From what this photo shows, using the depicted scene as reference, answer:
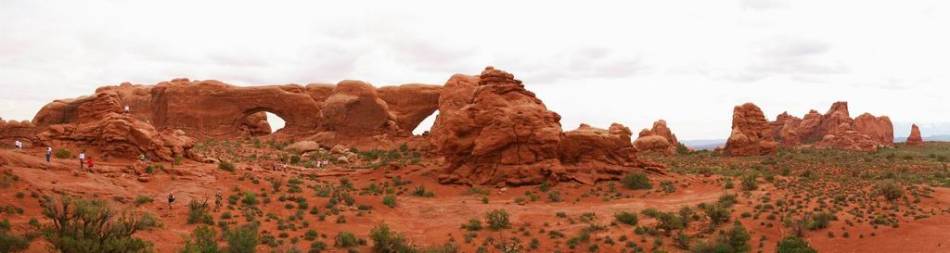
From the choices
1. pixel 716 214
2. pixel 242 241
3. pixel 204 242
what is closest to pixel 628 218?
pixel 716 214

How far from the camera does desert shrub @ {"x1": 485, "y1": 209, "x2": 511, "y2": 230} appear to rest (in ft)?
79.9

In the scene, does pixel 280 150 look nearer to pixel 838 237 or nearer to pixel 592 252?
pixel 592 252

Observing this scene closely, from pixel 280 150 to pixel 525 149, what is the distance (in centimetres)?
1858

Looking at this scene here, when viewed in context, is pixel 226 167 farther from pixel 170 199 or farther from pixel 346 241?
pixel 346 241

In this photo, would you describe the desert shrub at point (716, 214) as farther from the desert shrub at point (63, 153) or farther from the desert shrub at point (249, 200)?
the desert shrub at point (63, 153)

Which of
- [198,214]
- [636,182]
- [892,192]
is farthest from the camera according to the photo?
[636,182]

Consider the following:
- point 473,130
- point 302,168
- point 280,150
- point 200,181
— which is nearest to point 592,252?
point 473,130

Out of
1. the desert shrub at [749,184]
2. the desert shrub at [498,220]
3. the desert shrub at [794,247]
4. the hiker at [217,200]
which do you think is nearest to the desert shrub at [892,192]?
the desert shrub at [749,184]

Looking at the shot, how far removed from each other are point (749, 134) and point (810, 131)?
1222 inches

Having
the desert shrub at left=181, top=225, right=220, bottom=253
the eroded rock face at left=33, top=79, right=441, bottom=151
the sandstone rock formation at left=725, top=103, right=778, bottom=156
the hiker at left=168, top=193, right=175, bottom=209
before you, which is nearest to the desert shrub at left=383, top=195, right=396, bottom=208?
the hiker at left=168, top=193, right=175, bottom=209

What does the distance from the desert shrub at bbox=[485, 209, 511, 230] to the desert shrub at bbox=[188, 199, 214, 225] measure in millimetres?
10205

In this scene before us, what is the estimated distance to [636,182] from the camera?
104 feet

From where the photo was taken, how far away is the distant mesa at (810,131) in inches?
2080

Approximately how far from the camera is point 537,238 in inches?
912
